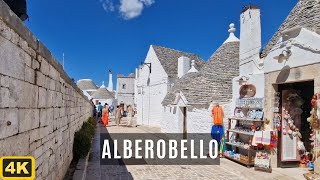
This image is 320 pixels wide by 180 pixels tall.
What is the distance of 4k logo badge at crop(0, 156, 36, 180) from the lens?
2.24 meters

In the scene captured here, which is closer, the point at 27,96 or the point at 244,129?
the point at 27,96

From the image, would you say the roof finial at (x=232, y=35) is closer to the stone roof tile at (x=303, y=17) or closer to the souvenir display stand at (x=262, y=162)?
the stone roof tile at (x=303, y=17)

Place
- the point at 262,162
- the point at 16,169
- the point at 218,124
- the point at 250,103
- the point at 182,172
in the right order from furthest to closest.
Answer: the point at 218,124 → the point at 250,103 → the point at 182,172 → the point at 262,162 → the point at 16,169

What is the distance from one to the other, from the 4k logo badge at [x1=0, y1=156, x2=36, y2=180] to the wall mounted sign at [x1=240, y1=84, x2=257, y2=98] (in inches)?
290

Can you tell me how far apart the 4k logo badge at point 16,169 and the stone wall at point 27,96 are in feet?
0.91

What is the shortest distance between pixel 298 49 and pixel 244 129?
9.63 ft

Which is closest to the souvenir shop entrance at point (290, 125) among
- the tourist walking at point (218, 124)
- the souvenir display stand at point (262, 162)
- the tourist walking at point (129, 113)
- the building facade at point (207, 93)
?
the souvenir display stand at point (262, 162)

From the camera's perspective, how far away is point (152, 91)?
2514 centimetres

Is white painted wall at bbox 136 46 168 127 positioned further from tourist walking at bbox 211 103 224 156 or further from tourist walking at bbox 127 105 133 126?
tourist walking at bbox 211 103 224 156

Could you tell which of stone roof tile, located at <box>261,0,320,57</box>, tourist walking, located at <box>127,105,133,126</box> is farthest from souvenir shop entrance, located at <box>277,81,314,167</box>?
tourist walking, located at <box>127,105,133,126</box>

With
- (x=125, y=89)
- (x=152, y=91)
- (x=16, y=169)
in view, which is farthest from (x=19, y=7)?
(x=125, y=89)

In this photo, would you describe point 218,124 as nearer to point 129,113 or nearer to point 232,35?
point 232,35

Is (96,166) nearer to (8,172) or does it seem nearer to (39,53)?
(39,53)

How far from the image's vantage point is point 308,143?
8781 millimetres
